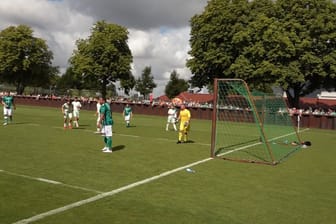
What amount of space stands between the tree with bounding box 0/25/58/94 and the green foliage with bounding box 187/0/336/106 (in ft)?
124

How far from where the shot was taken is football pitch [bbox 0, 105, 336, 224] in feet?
23.1

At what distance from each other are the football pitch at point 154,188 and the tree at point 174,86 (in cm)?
8316

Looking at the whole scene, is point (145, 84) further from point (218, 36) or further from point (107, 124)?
point (107, 124)

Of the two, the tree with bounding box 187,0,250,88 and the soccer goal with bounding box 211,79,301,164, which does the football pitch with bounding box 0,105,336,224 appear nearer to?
the soccer goal with bounding box 211,79,301,164

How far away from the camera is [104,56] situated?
63.6 m

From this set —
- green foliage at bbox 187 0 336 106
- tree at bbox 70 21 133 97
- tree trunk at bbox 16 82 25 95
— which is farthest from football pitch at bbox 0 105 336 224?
tree trunk at bbox 16 82 25 95

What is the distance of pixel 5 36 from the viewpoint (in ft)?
236

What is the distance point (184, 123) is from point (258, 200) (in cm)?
1025

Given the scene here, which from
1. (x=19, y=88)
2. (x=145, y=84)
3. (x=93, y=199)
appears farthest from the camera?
(x=145, y=84)

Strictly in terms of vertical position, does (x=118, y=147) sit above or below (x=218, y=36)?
below

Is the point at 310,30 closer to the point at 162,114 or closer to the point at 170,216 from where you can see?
the point at 162,114

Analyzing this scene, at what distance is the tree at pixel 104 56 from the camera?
209 ft

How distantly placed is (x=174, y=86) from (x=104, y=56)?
37.5 m

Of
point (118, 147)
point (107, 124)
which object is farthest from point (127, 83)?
point (107, 124)
